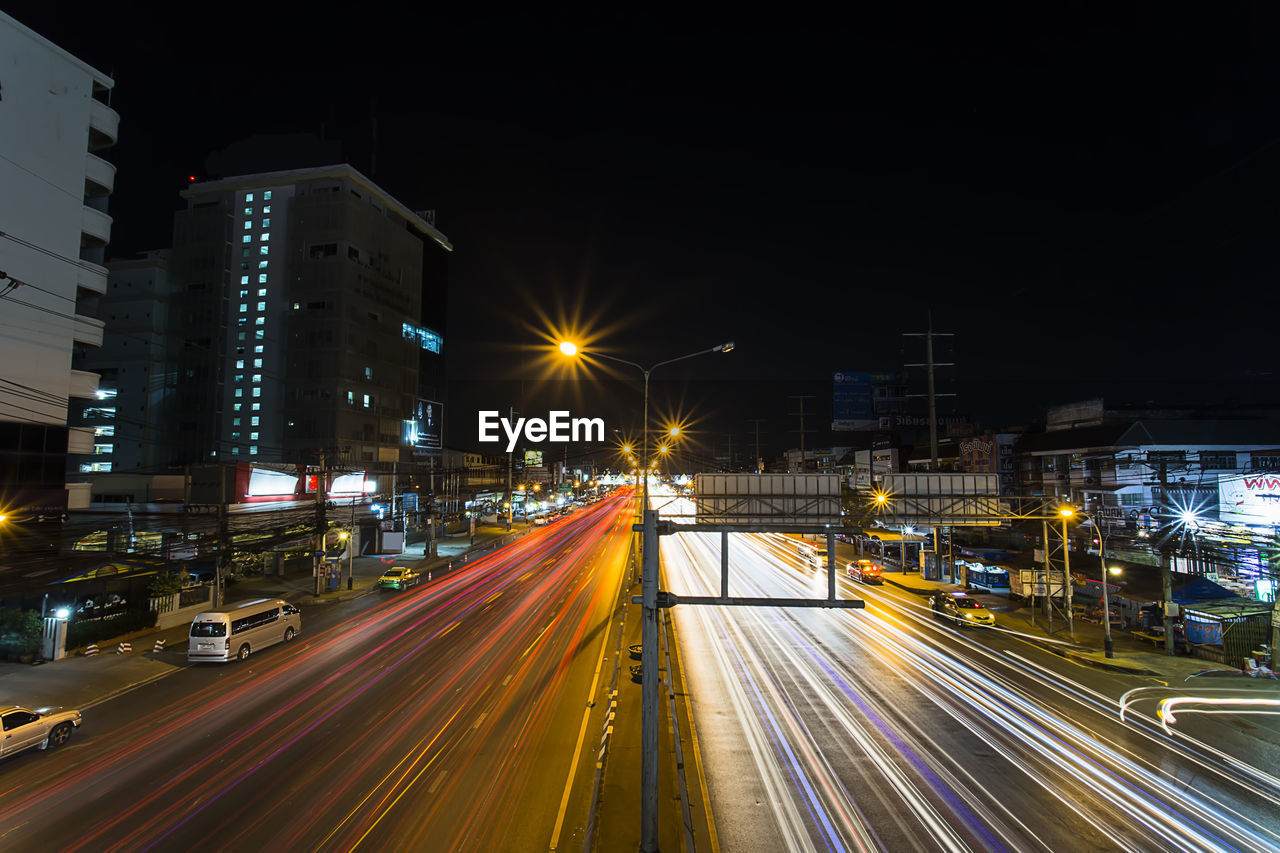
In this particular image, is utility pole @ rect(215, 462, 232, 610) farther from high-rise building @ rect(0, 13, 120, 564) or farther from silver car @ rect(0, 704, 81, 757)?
silver car @ rect(0, 704, 81, 757)

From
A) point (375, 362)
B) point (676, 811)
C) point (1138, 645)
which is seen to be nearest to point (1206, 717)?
point (1138, 645)

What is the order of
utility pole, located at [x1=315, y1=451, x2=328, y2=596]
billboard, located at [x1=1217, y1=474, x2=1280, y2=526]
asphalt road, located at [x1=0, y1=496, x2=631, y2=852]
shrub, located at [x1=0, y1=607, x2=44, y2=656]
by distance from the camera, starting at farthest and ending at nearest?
1. utility pole, located at [x1=315, y1=451, x2=328, y2=596]
2. billboard, located at [x1=1217, y1=474, x2=1280, y2=526]
3. shrub, located at [x1=0, y1=607, x2=44, y2=656]
4. asphalt road, located at [x1=0, y1=496, x2=631, y2=852]

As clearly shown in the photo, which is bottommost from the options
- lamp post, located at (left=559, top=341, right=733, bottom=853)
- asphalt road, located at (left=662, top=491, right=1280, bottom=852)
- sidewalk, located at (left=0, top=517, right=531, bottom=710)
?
sidewalk, located at (left=0, top=517, right=531, bottom=710)

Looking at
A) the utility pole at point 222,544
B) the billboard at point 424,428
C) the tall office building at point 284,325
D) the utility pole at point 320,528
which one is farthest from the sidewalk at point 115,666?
the billboard at point 424,428

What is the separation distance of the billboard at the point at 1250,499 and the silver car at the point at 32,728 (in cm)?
4678

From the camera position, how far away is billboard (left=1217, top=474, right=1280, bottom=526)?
27125 mm

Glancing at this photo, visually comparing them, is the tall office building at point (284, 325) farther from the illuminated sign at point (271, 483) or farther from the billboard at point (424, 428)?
the illuminated sign at point (271, 483)

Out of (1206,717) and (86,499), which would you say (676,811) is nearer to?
(1206,717)

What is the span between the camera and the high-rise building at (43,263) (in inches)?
1154

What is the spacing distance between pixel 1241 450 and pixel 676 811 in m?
53.8

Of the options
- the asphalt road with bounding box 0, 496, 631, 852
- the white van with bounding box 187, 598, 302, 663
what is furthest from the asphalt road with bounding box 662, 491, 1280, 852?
the white van with bounding box 187, 598, 302, 663

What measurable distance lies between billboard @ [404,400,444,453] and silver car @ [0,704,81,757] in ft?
232

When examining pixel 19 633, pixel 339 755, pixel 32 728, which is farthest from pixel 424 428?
pixel 339 755

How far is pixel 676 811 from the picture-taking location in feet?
36.0
